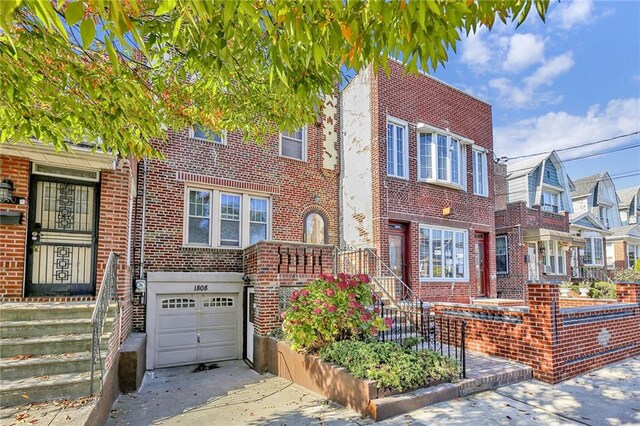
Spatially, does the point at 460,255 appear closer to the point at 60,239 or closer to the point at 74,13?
the point at 60,239

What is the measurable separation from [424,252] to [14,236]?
409 inches

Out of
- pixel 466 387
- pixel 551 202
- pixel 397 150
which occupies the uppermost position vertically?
pixel 397 150

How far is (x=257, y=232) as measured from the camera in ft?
34.3

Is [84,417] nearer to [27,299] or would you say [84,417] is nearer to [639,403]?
[27,299]

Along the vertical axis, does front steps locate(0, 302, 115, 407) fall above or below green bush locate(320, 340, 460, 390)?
above

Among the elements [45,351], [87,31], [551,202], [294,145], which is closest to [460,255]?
[294,145]

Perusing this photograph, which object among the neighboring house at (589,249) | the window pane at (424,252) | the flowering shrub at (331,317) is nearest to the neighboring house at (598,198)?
the neighboring house at (589,249)

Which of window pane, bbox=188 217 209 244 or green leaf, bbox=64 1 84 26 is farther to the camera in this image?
window pane, bbox=188 217 209 244

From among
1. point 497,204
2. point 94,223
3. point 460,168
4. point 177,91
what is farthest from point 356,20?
point 497,204

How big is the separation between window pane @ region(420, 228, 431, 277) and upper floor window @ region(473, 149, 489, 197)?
3.16 m

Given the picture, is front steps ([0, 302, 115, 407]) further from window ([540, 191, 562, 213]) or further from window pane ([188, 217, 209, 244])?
window ([540, 191, 562, 213])

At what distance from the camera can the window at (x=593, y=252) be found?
71.6 ft

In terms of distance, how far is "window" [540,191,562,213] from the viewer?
19.3 meters

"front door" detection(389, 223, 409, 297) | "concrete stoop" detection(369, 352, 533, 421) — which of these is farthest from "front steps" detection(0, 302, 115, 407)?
"front door" detection(389, 223, 409, 297)
